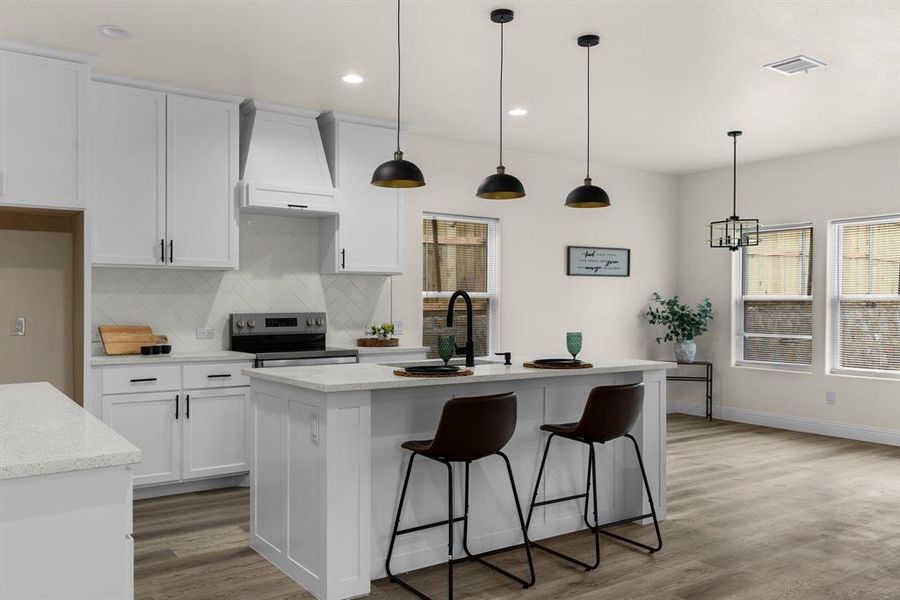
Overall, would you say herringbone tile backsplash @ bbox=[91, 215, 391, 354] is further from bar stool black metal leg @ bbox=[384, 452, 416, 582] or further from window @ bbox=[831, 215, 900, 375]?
window @ bbox=[831, 215, 900, 375]

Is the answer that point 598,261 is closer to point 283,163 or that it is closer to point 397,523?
point 283,163

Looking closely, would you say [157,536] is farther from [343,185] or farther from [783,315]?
[783,315]

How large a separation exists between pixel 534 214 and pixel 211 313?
3256mm

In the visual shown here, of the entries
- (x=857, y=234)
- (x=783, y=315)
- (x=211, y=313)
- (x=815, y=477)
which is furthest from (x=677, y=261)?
(x=211, y=313)

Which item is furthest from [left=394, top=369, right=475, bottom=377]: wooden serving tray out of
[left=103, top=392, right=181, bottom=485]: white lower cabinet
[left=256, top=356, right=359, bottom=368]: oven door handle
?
[left=103, top=392, right=181, bottom=485]: white lower cabinet

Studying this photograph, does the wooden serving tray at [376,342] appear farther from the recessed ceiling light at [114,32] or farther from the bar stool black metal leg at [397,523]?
the recessed ceiling light at [114,32]

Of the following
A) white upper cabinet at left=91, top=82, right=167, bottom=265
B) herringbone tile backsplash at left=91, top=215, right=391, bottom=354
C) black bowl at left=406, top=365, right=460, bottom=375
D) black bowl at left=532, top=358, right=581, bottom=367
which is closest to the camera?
black bowl at left=406, top=365, right=460, bottom=375

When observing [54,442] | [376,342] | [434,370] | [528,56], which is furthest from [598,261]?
[54,442]

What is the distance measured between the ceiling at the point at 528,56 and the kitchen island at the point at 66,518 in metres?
2.63

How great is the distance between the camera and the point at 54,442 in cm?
174

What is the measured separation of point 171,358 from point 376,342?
1685 mm

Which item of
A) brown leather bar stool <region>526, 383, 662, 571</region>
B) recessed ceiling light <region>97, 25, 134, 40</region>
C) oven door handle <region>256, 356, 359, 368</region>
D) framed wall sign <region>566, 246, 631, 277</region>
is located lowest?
brown leather bar stool <region>526, 383, 662, 571</region>

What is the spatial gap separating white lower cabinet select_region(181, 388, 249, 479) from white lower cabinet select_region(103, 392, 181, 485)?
0.22 feet

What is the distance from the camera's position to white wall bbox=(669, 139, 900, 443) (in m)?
6.48
